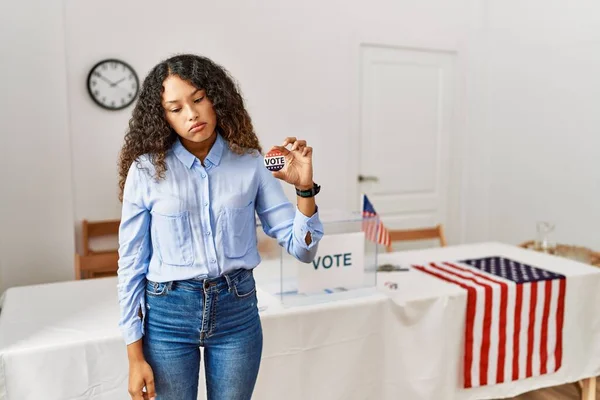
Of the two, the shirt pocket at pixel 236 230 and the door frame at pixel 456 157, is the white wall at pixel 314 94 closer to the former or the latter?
the door frame at pixel 456 157

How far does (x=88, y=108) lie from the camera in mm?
3373

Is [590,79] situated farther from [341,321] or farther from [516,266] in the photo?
[341,321]

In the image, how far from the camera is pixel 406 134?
4395 mm

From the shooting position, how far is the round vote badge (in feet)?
3.70

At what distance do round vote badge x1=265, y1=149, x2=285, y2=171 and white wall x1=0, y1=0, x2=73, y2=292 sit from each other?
2459 millimetres

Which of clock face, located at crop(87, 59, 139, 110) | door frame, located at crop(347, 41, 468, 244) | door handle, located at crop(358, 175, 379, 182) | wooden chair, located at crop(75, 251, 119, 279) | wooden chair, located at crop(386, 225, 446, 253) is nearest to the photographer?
wooden chair, located at crop(75, 251, 119, 279)

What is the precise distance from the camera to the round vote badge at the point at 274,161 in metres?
1.13

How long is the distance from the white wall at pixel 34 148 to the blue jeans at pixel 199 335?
2372 millimetres

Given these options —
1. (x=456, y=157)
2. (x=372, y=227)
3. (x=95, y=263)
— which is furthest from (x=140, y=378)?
(x=456, y=157)

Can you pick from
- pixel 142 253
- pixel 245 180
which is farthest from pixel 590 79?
pixel 142 253

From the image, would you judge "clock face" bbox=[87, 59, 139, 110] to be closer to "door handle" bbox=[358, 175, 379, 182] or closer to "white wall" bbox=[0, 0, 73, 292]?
"white wall" bbox=[0, 0, 73, 292]

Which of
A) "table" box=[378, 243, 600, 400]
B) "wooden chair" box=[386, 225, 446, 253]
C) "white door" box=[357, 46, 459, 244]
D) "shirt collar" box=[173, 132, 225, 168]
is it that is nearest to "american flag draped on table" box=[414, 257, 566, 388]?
"table" box=[378, 243, 600, 400]

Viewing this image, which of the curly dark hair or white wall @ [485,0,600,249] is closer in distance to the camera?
the curly dark hair

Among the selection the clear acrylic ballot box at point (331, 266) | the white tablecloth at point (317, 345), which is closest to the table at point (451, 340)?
the white tablecloth at point (317, 345)
